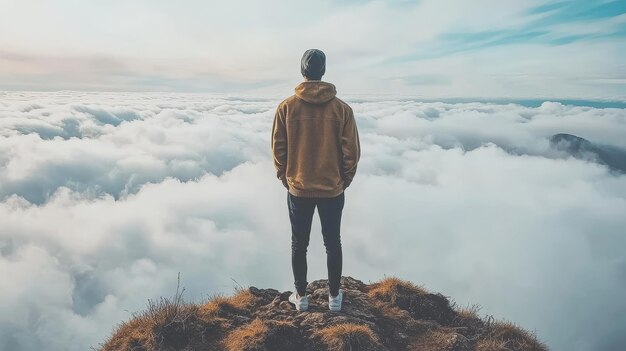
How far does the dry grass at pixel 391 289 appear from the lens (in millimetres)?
6086

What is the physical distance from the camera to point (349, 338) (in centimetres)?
441

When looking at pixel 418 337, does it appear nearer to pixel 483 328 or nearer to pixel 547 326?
pixel 483 328

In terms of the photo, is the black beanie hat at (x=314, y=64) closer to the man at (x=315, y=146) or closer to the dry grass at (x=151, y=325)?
the man at (x=315, y=146)

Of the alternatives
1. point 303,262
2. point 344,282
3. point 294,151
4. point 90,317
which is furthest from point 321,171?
point 90,317

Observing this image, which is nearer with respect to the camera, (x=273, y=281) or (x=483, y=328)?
(x=483, y=328)

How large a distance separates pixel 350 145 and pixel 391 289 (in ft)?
9.59

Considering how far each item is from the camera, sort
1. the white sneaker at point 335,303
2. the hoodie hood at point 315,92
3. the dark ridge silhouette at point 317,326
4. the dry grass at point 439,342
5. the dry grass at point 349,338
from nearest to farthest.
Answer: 1. the hoodie hood at point 315,92
2. the dry grass at point 349,338
3. the dark ridge silhouette at point 317,326
4. the dry grass at point 439,342
5. the white sneaker at point 335,303

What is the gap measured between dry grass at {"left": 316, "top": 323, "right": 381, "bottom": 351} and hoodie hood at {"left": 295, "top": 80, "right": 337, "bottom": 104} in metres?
2.57

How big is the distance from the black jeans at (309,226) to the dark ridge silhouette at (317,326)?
0.64 m

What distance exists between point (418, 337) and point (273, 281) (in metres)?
193

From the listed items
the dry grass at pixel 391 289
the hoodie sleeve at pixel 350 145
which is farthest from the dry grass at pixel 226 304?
the hoodie sleeve at pixel 350 145

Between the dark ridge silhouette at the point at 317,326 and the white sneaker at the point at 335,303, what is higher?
the white sneaker at the point at 335,303

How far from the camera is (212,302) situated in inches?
218

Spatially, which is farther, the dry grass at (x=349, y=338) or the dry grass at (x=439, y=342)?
the dry grass at (x=439, y=342)
